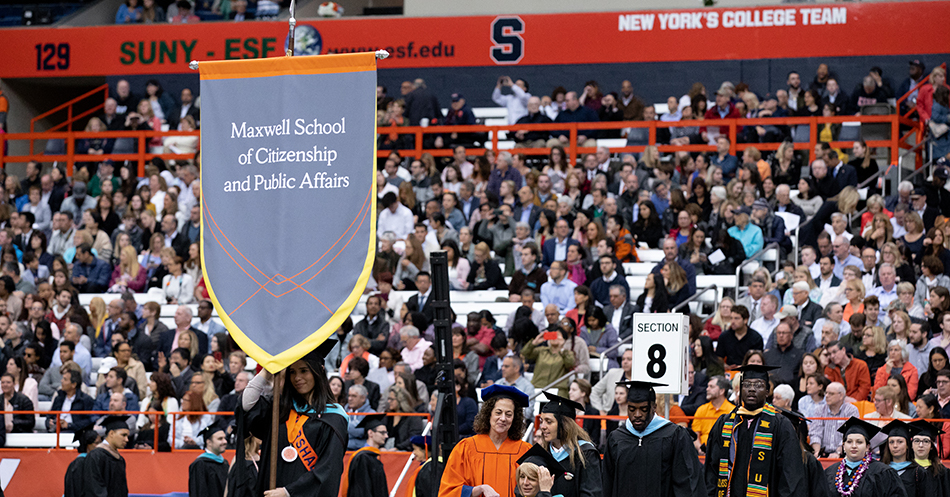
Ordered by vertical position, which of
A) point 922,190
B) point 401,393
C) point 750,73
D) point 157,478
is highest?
point 750,73

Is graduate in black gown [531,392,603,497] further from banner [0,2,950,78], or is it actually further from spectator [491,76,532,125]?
banner [0,2,950,78]

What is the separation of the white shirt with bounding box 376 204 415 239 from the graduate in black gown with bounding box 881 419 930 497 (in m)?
8.93

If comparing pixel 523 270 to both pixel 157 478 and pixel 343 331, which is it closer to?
pixel 343 331

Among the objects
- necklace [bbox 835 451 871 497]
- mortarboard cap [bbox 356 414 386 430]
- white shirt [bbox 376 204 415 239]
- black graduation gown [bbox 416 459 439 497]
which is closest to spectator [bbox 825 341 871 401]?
necklace [bbox 835 451 871 497]

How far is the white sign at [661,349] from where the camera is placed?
1097cm

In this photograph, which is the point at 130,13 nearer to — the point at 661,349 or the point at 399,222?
the point at 399,222

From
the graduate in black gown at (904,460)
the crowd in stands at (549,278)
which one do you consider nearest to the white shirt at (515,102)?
the crowd in stands at (549,278)

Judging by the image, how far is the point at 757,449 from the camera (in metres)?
9.98

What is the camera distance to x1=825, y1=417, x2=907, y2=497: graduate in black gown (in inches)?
425

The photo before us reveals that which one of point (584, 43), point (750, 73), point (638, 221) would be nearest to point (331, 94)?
point (638, 221)

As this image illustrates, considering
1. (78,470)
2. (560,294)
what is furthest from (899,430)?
(78,470)

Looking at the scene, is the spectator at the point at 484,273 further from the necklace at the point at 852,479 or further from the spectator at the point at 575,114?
the necklace at the point at 852,479

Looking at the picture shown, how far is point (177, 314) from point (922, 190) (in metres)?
9.84

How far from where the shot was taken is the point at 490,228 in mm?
17984
